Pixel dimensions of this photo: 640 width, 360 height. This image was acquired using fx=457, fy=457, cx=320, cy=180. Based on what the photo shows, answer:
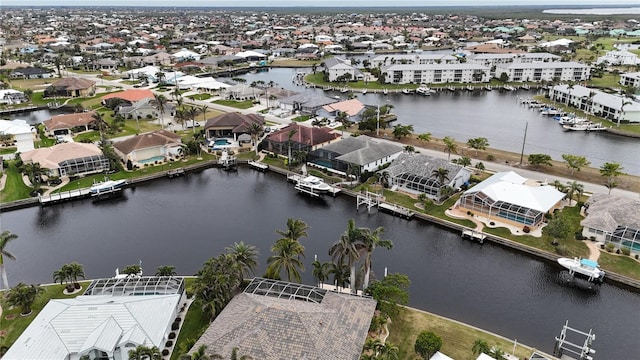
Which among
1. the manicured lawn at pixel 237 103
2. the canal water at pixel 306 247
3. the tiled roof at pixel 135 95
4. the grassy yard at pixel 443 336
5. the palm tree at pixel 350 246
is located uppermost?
the palm tree at pixel 350 246

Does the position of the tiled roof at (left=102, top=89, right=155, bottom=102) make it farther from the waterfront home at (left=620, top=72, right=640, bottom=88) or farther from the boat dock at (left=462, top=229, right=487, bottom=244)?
the waterfront home at (left=620, top=72, right=640, bottom=88)

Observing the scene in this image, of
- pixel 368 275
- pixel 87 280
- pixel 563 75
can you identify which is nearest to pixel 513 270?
pixel 368 275

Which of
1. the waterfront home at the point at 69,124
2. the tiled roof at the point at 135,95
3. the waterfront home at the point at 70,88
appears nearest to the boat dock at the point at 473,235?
the waterfront home at the point at 69,124

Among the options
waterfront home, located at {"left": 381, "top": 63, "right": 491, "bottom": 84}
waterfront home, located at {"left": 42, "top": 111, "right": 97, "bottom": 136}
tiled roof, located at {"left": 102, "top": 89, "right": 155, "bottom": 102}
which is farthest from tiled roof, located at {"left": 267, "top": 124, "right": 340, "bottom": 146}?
waterfront home, located at {"left": 381, "top": 63, "right": 491, "bottom": 84}

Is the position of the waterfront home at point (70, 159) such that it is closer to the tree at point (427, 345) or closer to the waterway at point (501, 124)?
the tree at point (427, 345)

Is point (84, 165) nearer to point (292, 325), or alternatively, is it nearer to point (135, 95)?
point (135, 95)

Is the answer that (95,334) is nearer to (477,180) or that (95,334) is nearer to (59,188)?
(59,188)
